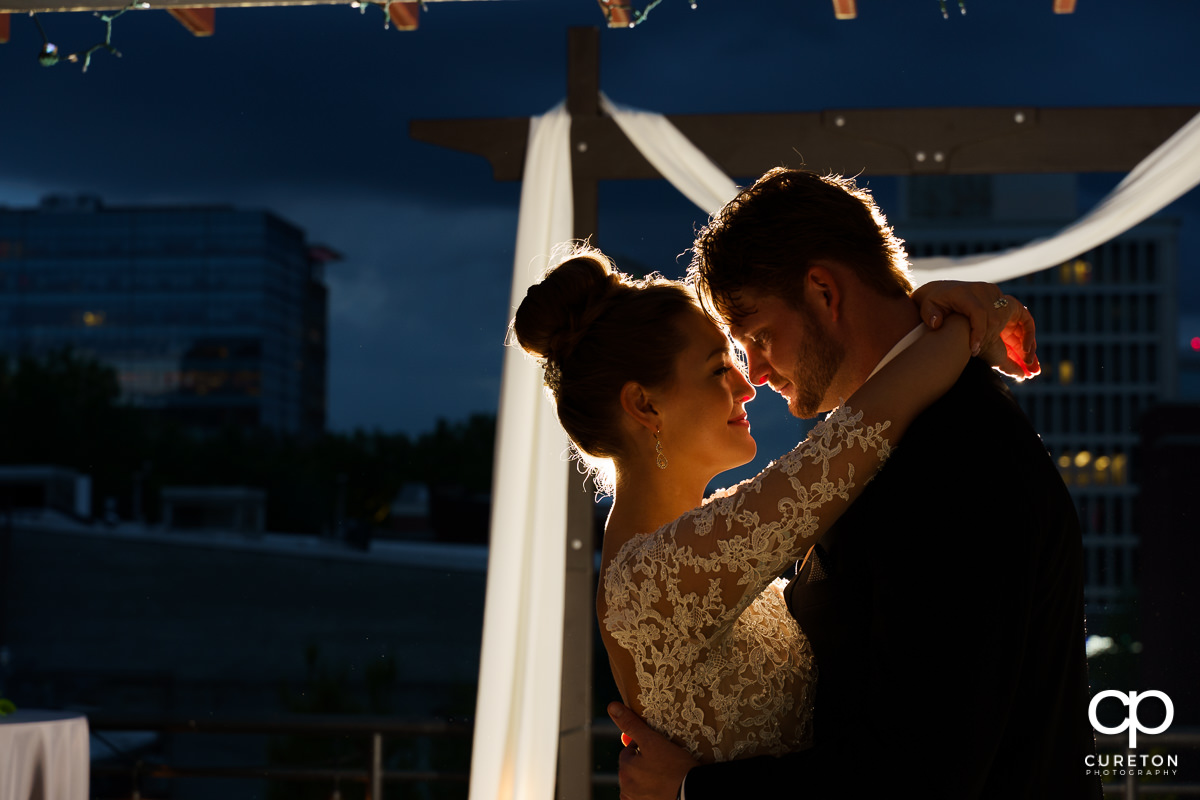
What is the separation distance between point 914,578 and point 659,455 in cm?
52

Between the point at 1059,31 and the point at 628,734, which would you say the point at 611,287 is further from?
the point at 1059,31

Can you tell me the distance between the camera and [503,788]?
328 cm

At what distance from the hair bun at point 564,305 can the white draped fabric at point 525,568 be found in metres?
1.79

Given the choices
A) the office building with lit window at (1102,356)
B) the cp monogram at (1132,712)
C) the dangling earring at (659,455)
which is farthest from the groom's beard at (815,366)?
the office building with lit window at (1102,356)

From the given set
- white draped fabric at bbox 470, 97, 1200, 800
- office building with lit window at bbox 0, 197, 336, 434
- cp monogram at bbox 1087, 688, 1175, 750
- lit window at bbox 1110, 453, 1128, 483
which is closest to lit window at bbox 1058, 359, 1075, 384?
lit window at bbox 1110, 453, 1128, 483

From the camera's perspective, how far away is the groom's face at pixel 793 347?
4.05ft

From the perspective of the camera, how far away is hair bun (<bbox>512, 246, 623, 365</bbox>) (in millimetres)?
1508

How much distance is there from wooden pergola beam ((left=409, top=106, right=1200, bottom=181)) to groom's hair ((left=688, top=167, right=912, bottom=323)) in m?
2.27

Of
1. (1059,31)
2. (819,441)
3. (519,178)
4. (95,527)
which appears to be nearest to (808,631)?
(819,441)

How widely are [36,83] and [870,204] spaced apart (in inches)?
2988

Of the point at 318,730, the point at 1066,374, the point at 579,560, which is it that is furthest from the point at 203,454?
the point at 579,560

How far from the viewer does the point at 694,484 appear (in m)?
1.48

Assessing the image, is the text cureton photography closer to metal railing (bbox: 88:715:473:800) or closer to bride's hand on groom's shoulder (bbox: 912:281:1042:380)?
metal railing (bbox: 88:715:473:800)

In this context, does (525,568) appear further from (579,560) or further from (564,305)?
(564,305)
